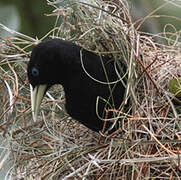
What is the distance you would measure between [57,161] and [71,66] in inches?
10.6

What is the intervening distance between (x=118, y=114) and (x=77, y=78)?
16 centimetres

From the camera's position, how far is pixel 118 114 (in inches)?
46.3

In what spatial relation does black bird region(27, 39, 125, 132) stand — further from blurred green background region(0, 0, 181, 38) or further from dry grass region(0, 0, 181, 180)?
blurred green background region(0, 0, 181, 38)

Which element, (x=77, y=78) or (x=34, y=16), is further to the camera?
(x=34, y=16)

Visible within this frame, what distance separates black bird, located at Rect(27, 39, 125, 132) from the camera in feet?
4.02

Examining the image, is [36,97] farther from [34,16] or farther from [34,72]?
[34,16]

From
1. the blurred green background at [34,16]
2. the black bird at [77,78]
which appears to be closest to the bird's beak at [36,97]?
the black bird at [77,78]

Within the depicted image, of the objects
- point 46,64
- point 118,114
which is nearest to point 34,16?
point 46,64

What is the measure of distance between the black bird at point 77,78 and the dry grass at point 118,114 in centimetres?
5

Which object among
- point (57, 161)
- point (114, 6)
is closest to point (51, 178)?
point (57, 161)

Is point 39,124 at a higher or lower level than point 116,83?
lower

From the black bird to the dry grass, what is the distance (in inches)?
2.0

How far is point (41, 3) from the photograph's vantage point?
1.68 metres

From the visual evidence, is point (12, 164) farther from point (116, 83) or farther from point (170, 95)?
point (170, 95)
